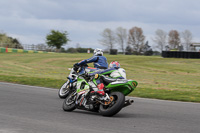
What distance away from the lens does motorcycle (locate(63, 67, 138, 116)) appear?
7.61 meters

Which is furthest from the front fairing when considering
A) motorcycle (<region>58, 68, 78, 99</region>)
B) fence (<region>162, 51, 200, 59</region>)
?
fence (<region>162, 51, 200, 59</region>)

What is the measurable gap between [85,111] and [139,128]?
271 centimetres

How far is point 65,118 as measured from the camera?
768 centimetres

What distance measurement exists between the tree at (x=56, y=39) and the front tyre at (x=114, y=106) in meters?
69.9

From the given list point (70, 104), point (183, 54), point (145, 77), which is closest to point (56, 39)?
point (183, 54)

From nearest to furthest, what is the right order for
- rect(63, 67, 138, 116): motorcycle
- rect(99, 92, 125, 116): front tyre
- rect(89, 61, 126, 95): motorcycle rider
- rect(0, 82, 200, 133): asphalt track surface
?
rect(0, 82, 200, 133): asphalt track surface, rect(99, 92, 125, 116): front tyre, rect(63, 67, 138, 116): motorcycle, rect(89, 61, 126, 95): motorcycle rider

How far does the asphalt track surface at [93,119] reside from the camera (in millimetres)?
6402

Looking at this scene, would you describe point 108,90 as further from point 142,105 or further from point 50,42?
point 50,42

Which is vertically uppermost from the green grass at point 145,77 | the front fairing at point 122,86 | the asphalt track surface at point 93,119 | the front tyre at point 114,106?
the front fairing at point 122,86

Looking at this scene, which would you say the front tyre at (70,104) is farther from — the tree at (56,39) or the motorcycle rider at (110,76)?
the tree at (56,39)

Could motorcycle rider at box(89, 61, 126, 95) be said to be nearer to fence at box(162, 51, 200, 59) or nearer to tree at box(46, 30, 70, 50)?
fence at box(162, 51, 200, 59)

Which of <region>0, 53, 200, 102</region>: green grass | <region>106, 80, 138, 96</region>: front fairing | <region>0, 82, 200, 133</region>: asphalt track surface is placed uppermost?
<region>106, 80, 138, 96</region>: front fairing

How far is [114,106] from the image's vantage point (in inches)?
296

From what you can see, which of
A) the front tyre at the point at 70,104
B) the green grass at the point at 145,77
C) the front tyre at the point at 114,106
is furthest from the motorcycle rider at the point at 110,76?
the green grass at the point at 145,77
